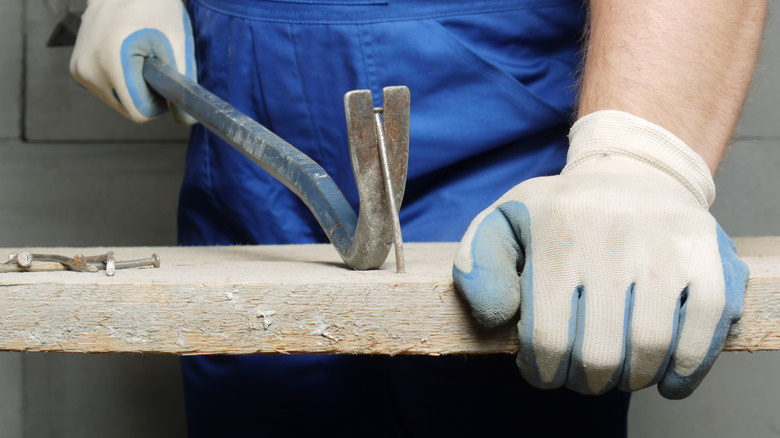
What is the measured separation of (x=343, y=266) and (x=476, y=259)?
21cm

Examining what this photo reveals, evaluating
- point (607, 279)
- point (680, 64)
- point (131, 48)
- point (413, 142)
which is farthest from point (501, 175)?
point (131, 48)

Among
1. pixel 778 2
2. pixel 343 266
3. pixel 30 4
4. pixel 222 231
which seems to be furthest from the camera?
pixel 30 4

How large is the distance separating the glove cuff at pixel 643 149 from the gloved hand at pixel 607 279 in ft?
0.25

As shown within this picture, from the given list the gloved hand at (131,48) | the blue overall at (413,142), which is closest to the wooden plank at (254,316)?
the blue overall at (413,142)

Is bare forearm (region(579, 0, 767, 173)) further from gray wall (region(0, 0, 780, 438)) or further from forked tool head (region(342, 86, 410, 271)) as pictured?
gray wall (region(0, 0, 780, 438))

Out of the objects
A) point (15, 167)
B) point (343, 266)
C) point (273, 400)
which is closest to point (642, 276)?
point (343, 266)

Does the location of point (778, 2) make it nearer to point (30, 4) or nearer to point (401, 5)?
point (401, 5)

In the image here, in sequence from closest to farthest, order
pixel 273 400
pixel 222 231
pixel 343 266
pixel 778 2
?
pixel 343 266, pixel 273 400, pixel 222 231, pixel 778 2

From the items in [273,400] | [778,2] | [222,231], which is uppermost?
[778,2]

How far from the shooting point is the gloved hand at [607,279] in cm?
60

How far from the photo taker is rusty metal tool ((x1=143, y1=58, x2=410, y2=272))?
0.69m

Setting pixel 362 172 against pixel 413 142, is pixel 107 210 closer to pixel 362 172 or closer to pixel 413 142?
pixel 413 142

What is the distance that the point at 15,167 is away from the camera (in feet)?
6.63

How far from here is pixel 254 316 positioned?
639 mm
